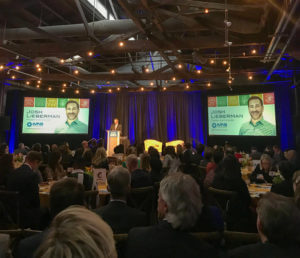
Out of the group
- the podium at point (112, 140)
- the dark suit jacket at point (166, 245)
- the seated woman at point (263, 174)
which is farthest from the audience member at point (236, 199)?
the podium at point (112, 140)

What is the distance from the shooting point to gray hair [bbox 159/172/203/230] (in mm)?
1363

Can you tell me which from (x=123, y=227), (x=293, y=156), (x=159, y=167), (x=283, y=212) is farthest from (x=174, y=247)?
(x=293, y=156)

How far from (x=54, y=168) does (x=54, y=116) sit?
8.91 meters

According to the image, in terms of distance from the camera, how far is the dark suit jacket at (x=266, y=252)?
1.20m

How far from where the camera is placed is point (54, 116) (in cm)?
1259

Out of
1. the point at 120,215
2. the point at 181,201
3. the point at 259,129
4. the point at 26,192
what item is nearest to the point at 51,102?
the point at 259,129

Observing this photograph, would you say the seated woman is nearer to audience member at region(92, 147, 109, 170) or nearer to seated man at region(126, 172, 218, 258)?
audience member at region(92, 147, 109, 170)

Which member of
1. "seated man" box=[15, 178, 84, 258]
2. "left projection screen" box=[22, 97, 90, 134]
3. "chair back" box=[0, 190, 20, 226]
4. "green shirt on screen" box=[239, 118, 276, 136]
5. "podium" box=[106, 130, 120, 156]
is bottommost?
"chair back" box=[0, 190, 20, 226]

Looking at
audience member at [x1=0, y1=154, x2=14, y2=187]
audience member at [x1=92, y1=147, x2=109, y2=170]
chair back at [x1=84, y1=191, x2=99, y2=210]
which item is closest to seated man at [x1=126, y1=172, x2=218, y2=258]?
chair back at [x1=84, y1=191, x2=99, y2=210]

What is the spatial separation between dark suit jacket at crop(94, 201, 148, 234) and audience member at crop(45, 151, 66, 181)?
2620 millimetres

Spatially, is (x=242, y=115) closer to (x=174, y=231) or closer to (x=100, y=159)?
(x=100, y=159)

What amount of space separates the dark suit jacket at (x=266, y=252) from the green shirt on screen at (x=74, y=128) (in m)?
12.3

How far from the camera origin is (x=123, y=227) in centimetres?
193

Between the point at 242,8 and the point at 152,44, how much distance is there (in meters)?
2.56
